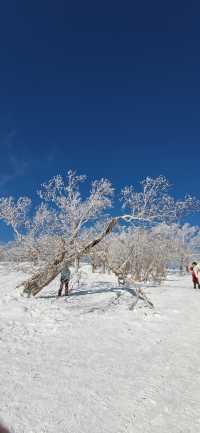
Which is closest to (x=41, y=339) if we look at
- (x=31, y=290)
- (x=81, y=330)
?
(x=81, y=330)

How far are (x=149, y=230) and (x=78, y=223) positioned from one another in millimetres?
3841

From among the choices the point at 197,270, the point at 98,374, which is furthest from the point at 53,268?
the point at 197,270

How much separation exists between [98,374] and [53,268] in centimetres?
990

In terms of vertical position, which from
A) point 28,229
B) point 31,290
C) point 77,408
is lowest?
point 77,408

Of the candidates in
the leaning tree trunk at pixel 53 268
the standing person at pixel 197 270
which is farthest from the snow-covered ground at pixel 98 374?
the standing person at pixel 197 270

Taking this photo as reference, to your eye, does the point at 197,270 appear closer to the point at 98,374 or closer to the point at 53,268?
the point at 53,268

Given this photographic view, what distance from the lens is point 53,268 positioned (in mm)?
14953

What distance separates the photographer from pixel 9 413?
371cm

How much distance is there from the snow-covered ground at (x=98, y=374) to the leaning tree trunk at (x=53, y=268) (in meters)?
4.38

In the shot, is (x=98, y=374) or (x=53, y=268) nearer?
(x=98, y=374)

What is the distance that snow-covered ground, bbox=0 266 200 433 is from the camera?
3.76 m

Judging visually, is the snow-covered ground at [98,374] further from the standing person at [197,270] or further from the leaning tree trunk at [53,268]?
the standing person at [197,270]

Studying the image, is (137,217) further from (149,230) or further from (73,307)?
(73,307)

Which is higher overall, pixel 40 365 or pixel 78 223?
pixel 78 223
